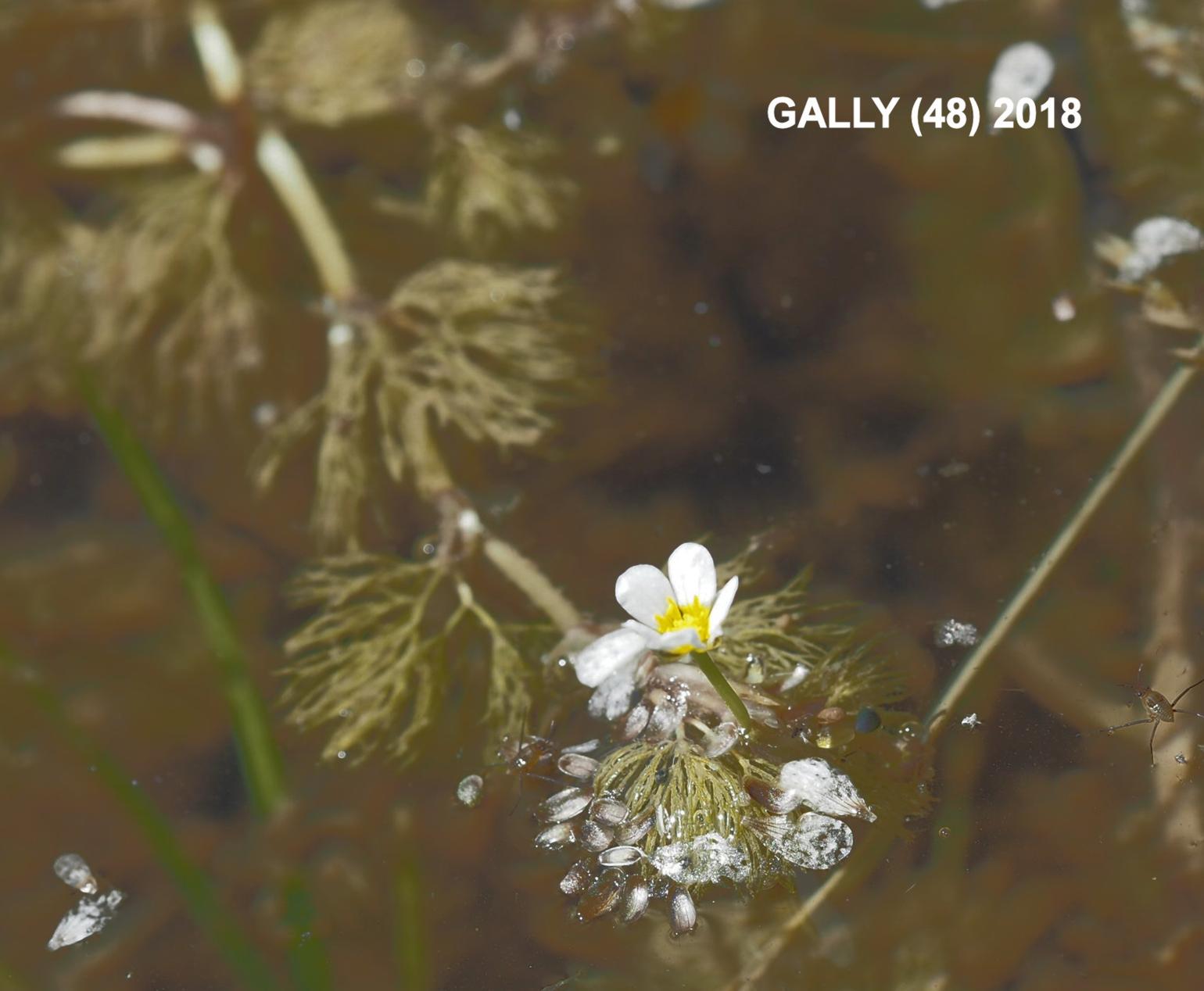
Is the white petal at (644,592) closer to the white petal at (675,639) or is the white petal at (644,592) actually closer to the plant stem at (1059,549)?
the white petal at (675,639)

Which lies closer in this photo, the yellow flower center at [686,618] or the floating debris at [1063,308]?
the yellow flower center at [686,618]

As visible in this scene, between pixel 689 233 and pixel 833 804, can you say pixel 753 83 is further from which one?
pixel 833 804

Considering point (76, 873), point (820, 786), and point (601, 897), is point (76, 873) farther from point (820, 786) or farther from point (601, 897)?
point (820, 786)

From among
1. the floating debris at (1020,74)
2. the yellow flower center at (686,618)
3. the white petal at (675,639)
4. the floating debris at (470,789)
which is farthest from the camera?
the floating debris at (1020,74)

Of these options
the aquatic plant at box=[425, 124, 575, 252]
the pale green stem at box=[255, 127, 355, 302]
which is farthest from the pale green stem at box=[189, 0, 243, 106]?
the aquatic plant at box=[425, 124, 575, 252]

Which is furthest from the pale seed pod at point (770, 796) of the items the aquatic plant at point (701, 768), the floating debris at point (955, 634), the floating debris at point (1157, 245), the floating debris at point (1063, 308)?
the floating debris at point (1157, 245)

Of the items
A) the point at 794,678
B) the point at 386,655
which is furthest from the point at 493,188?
the point at 794,678
